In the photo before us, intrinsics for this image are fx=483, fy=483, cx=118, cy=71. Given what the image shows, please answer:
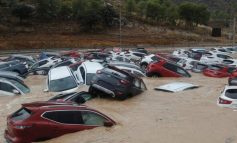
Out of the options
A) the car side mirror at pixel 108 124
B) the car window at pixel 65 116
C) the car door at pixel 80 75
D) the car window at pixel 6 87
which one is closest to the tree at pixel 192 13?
the car door at pixel 80 75

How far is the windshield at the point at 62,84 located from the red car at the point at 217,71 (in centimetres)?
1122

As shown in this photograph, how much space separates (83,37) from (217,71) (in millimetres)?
60188

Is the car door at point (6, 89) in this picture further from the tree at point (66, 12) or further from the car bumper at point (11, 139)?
the tree at point (66, 12)

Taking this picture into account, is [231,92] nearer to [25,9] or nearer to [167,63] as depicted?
[167,63]

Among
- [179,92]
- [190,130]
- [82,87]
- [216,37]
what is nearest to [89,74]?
[82,87]

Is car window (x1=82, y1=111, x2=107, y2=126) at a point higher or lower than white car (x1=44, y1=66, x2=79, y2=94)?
higher

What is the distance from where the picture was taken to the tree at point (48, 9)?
9600 cm

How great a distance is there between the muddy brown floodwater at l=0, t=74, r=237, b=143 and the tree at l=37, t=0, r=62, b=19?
73833 mm

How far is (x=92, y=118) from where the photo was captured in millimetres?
13805

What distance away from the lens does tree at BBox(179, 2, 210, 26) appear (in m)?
116

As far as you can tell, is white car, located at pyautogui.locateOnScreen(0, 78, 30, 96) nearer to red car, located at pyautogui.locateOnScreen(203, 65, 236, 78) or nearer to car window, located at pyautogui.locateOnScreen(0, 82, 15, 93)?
car window, located at pyautogui.locateOnScreen(0, 82, 15, 93)

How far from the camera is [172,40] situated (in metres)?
94.8

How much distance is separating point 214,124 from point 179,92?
22.2 feet

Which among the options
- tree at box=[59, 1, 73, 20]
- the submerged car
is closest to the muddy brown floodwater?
the submerged car
